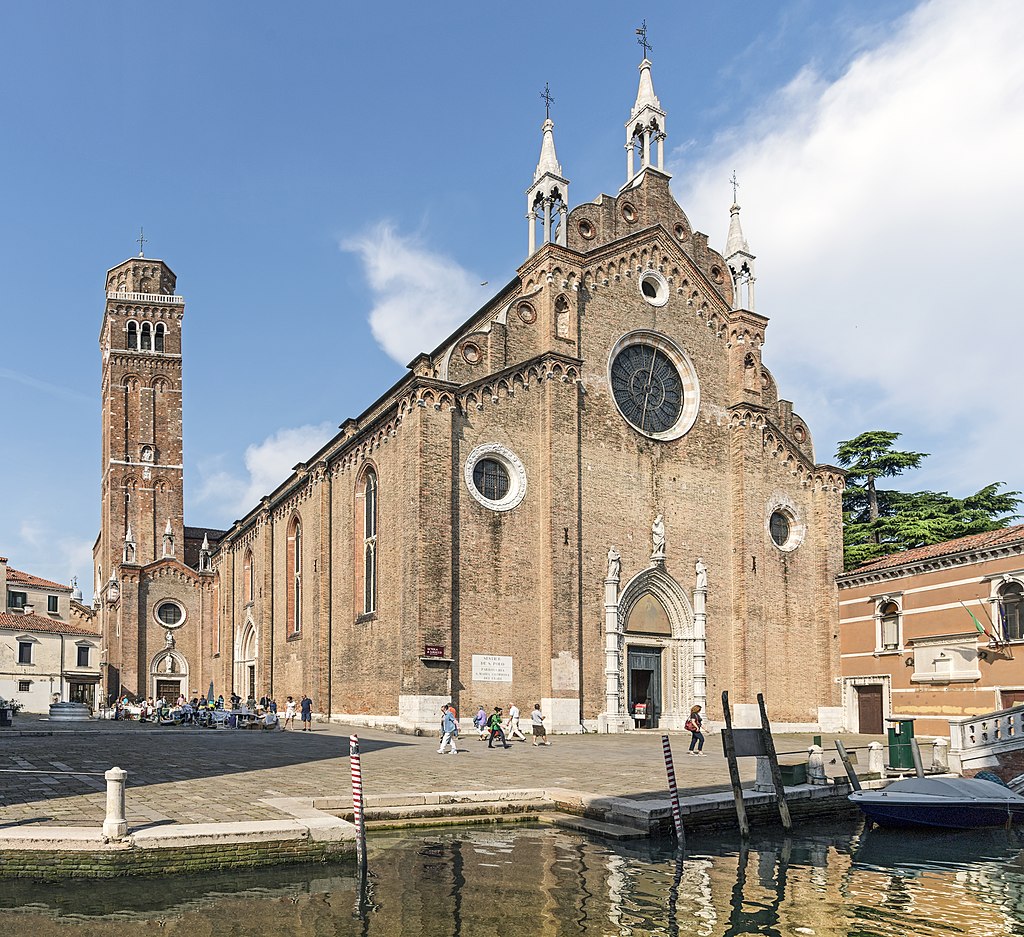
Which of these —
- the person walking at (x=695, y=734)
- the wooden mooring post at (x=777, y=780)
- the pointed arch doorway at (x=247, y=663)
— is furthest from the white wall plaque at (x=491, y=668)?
the pointed arch doorway at (x=247, y=663)

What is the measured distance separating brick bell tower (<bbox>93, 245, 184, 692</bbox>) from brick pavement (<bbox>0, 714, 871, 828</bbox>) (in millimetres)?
34962

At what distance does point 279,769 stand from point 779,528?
23316 mm

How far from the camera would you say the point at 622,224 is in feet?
115

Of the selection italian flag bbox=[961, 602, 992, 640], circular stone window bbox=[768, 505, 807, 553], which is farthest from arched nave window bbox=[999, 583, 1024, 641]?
circular stone window bbox=[768, 505, 807, 553]

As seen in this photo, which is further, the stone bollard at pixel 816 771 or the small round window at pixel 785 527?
the small round window at pixel 785 527

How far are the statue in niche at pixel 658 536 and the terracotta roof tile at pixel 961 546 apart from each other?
806 cm

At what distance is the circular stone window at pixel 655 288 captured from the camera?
3541 cm

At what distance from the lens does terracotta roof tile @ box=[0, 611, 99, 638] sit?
193 feet

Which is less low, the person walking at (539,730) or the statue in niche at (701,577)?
the statue in niche at (701,577)

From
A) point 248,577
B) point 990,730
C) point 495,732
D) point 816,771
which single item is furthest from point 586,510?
point 248,577

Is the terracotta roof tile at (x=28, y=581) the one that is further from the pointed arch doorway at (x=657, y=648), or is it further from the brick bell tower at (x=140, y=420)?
the pointed arch doorway at (x=657, y=648)

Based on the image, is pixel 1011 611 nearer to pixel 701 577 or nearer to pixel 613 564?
pixel 701 577

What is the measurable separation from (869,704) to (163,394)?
162ft

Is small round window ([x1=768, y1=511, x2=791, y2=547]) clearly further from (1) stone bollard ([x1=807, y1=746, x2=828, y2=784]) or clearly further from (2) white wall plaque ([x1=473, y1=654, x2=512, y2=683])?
(1) stone bollard ([x1=807, y1=746, x2=828, y2=784])
